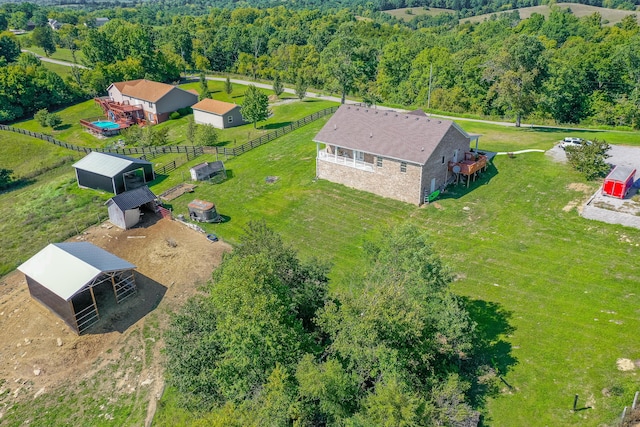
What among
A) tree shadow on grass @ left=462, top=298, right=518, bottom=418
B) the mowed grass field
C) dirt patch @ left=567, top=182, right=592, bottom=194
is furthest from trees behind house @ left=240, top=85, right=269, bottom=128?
tree shadow on grass @ left=462, top=298, right=518, bottom=418

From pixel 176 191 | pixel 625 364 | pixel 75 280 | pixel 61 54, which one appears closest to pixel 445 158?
pixel 625 364

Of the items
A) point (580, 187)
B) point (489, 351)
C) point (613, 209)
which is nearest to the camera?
point (489, 351)

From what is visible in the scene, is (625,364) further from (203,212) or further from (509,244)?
(203,212)

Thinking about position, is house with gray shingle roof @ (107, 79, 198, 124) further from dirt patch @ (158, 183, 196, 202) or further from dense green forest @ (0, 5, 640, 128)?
dirt patch @ (158, 183, 196, 202)

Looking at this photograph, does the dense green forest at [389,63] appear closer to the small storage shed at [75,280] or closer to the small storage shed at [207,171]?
the small storage shed at [207,171]

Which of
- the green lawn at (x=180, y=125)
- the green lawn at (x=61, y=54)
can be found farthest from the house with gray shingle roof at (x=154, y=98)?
the green lawn at (x=61, y=54)

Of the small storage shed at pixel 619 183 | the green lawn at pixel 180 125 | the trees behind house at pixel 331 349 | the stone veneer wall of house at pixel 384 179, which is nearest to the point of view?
the trees behind house at pixel 331 349
